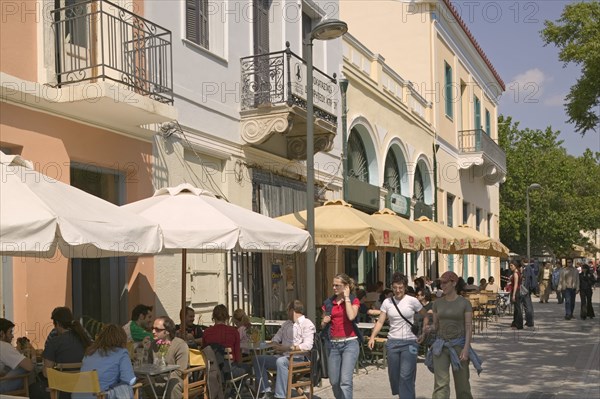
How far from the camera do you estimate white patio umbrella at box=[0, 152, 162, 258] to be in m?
5.54

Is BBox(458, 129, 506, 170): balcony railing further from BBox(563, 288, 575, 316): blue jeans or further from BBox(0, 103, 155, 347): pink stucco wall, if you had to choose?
BBox(0, 103, 155, 347): pink stucco wall

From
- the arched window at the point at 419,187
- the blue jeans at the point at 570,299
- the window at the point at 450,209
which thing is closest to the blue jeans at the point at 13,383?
the blue jeans at the point at 570,299

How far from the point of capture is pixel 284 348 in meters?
9.44

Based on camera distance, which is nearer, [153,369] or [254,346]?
[153,369]

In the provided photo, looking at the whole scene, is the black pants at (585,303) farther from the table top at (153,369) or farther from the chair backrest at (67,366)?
the chair backrest at (67,366)

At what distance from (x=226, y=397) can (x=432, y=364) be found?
255 cm

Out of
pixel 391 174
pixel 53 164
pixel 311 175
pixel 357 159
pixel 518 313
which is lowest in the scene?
pixel 518 313

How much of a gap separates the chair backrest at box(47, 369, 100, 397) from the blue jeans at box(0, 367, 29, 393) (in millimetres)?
945

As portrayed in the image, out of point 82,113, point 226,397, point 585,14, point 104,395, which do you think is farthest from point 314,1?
point 104,395

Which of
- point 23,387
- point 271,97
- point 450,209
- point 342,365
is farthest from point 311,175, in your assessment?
point 450,209

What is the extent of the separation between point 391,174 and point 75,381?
19.5 m

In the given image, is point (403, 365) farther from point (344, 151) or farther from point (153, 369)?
point (344, 151)

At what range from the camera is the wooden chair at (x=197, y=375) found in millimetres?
8102

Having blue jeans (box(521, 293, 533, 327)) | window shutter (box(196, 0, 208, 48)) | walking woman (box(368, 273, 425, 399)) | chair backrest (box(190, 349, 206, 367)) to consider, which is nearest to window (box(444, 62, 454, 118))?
blue jeans (box(521, 293, 533, 327))
